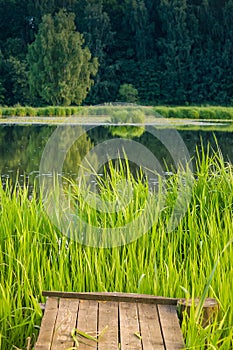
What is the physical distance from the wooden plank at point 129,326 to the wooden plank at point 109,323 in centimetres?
2

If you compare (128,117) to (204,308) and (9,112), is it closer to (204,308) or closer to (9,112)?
(9,112)

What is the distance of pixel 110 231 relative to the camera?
2438 mm

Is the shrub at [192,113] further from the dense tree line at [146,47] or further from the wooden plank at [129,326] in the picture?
the wooden plank at [129,326]

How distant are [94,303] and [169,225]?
Result: 93cm

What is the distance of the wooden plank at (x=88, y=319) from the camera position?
1.50 meters

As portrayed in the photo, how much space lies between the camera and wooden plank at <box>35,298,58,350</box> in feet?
4.84

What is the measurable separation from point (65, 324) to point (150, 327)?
0.23 m

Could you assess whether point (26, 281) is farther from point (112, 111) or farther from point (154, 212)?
point (112, 111)

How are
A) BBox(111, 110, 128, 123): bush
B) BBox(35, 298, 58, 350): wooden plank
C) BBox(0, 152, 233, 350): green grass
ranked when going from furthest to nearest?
BBox(111, 110, 128, 123): bush < BBox(0, 152, 233, 350): green grass < BBox(35, 298, 58, 350): wooden plank

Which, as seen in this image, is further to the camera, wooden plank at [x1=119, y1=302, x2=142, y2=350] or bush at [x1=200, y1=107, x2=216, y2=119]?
bush at [x1=200, y1=107, x2=216, y2=119]

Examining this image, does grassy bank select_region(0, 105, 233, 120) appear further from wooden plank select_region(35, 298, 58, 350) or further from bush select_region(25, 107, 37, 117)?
wooden plank select_region(35, 298, 58, 350)

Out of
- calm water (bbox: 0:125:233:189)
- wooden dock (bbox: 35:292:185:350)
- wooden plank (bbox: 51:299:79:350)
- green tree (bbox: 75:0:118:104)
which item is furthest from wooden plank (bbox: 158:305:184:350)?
green tree (bbox: 75:0:118:104)

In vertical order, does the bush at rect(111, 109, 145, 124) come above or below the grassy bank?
below

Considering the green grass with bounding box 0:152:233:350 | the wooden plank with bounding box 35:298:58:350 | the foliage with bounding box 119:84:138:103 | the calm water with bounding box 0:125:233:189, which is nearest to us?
the wooden plank with bounding box 35:298:58:350
